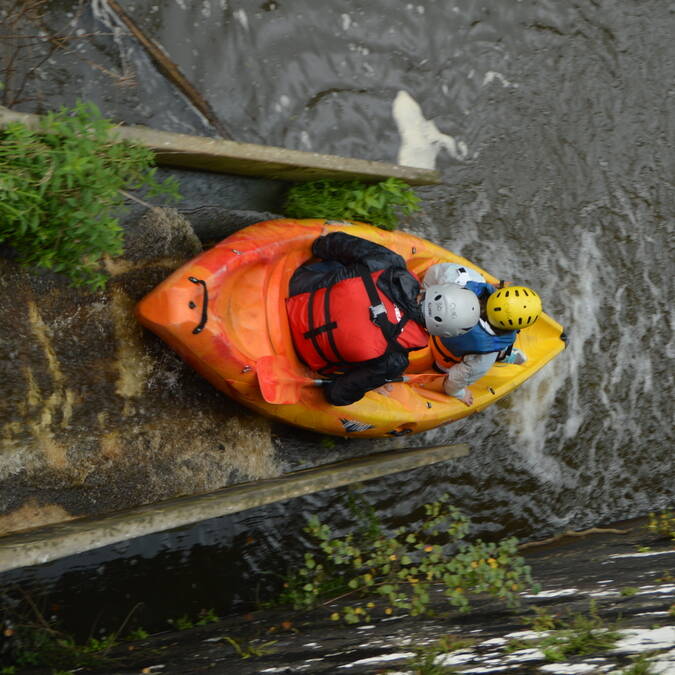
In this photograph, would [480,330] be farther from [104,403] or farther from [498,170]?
[498,170]

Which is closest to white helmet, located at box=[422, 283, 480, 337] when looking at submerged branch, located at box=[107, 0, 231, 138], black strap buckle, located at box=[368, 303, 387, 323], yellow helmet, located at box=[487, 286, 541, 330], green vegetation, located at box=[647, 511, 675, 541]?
black strap buckle, located at box=[368, 303, 387, 323]

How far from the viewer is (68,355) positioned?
13.3 feet

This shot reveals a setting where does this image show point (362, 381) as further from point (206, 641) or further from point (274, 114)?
point (274, 114)

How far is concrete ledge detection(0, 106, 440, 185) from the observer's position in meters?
3.93

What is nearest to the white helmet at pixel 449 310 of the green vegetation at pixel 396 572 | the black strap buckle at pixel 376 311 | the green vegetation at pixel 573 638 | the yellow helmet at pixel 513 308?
the black strap buckle at pixel 376 311

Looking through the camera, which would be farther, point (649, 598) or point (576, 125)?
point (576, 125)

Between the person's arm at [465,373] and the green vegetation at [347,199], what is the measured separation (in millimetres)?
1070

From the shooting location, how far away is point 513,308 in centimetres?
423

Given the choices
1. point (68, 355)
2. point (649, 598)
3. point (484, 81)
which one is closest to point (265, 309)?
point (68, 355)

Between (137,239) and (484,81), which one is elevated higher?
(484,81)

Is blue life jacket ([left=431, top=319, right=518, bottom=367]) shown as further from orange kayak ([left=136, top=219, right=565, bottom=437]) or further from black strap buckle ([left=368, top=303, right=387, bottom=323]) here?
black strap buckle ([left=368, top=303, right=387, bottom=323])

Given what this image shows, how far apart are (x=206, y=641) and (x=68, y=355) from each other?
5.91 ft

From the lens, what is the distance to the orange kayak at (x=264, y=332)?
3.96 m

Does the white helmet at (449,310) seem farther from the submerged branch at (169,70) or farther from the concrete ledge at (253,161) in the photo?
the submerged branch at (169,70)
